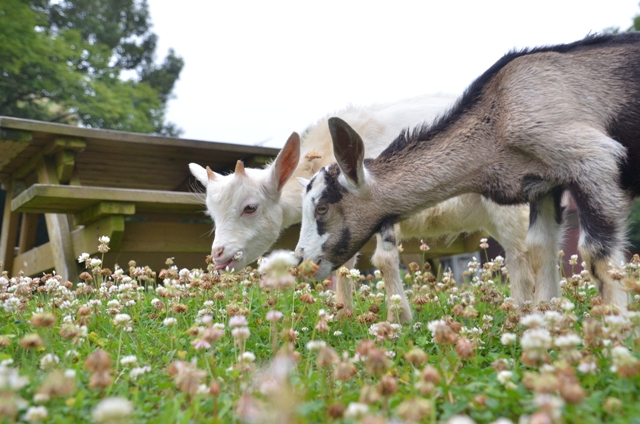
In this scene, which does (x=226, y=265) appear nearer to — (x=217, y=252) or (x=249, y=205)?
(x=217, y=252)

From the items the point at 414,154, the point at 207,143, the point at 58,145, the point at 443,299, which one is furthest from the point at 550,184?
the point at 58,145

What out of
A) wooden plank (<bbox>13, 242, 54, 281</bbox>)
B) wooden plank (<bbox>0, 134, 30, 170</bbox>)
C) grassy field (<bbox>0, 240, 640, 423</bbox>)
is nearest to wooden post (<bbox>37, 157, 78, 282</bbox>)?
wooden plank (<bbox>13, 242, 54, 281</bbox>)

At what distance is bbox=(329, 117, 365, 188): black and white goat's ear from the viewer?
12.7 ft

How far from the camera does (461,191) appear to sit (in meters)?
3.92

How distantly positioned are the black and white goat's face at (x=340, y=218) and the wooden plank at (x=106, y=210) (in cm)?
252

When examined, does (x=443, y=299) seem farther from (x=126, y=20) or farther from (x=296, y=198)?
(x=126, y=20)

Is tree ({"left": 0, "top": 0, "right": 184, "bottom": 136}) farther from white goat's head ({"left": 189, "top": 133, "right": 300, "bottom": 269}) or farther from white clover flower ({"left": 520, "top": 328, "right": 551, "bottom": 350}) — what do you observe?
white clover flower ({"left": 520, "top": 328, "right": 551, "bottom": 350})

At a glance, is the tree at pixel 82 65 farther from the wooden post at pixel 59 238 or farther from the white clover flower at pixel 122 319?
the white clover flower at pixel 122 319

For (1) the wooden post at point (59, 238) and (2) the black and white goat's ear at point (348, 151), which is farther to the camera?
(1) the wooden post at point (59, 238)

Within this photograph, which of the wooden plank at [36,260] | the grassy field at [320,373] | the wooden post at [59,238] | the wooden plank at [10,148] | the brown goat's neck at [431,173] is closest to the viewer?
the grassy field at [320,373]

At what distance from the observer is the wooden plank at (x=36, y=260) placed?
6978 millimetres

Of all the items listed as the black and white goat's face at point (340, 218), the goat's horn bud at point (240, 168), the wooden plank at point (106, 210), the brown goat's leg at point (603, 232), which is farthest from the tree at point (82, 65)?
the brown goat's leg at point (603, 232)

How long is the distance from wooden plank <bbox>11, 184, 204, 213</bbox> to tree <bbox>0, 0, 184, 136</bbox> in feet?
42.8

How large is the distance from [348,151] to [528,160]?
1.15 m
